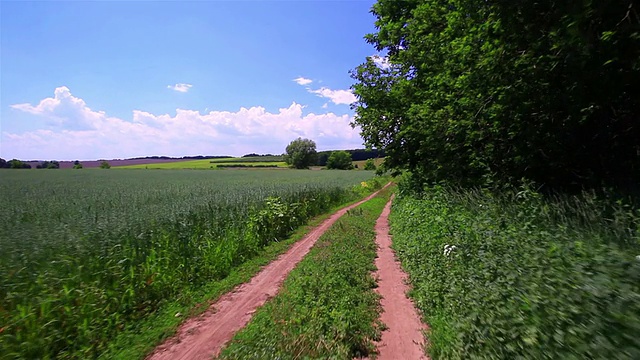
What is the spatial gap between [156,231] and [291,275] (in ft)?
12.8

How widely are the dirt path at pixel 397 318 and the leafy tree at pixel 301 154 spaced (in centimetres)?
9807

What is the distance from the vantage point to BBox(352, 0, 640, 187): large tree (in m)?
5.45

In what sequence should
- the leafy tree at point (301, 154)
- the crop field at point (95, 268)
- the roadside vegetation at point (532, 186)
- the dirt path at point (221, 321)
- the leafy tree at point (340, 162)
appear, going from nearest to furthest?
the roadside vegetation at point (532, 186) < the crop field at point (95, 268) < the dirt path at point (221, 321) < the leafy tree at point (340, 162) < the leafy tree at point (301, 154)

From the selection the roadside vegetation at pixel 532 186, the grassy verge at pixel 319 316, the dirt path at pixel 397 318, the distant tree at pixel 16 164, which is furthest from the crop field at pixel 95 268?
the distant tree at pixel 16 164

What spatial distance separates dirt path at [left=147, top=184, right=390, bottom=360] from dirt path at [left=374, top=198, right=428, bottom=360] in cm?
261

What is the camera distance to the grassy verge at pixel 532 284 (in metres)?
2.44

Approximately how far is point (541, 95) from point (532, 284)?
222 inches

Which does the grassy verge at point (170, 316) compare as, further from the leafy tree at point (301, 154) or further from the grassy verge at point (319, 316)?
the leafy tree at point (301, 154)

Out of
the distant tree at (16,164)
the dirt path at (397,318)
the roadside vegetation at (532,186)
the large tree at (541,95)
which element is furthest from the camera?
the distant tree at (16,164)

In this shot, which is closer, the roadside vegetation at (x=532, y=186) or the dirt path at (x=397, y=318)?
the roadside vegetation at (x=532, y=186)

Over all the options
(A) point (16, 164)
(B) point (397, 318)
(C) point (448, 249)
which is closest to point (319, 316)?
(B) point (397, 318)

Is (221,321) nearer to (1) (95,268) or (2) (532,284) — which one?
(1) (95,268)

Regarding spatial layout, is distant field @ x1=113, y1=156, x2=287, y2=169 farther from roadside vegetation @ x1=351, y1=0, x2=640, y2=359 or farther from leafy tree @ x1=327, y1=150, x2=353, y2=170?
roadside vegetation @ x1=351, y1=0, x2=640, y2=359

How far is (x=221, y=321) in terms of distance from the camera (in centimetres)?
593
